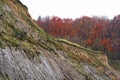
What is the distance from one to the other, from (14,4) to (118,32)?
284 ft

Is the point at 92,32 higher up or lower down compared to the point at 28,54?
lower down

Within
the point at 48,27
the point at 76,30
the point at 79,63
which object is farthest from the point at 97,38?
the point at 79,63

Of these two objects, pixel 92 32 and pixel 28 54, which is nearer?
pixel 28 54

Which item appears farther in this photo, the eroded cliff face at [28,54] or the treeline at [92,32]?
the treeline at [92,32]

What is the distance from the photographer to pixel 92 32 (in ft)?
383

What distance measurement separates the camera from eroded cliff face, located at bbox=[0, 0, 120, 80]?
78.4 feet

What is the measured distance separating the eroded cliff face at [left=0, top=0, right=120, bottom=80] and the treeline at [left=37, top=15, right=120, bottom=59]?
211 feet

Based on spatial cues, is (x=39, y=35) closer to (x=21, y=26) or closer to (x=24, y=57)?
(x=21, y=26)

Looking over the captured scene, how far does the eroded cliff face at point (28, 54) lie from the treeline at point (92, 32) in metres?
64.4

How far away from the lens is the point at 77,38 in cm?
10856

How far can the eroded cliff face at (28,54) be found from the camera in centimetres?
2391

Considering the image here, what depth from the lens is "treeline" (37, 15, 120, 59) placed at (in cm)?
10542

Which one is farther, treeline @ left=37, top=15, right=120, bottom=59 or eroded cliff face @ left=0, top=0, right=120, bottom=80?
treeline @ left=37, top=15, right=120, bottom=59

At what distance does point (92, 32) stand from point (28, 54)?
298 feet
